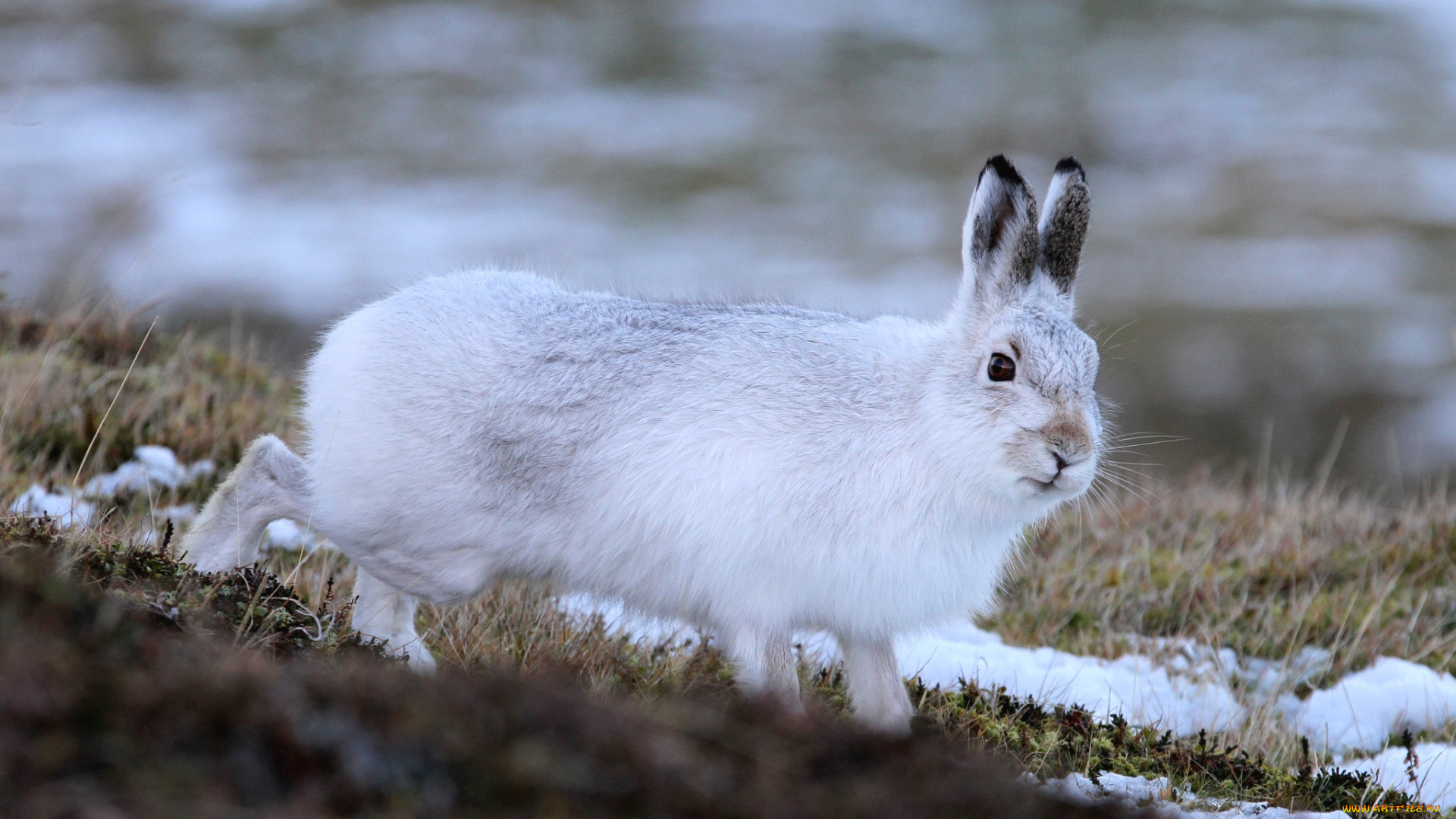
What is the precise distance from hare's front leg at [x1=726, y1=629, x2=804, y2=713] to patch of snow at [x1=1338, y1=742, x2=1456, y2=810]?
214 cm

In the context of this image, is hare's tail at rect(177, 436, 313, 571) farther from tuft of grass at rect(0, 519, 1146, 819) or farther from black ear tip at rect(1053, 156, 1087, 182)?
black ear tip at rect(1053, 156, 1087, 182)

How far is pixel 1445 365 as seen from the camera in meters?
21.1

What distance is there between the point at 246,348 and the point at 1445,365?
1991 cm

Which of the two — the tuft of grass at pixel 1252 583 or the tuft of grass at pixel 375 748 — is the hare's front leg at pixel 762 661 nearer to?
the tuft of grass at pixel 375 748

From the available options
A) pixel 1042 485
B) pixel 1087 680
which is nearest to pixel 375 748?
pixel 1042 485

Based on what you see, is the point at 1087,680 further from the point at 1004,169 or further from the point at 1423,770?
the point at 1004,169

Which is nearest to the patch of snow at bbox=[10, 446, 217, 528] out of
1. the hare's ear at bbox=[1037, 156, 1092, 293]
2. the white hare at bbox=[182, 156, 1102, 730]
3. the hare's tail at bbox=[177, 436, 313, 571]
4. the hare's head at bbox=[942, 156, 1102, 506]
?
the hare's tail at bbox=[177, 436, 313, 571]

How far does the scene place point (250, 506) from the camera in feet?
16.1

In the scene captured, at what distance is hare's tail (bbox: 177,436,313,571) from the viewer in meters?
4.88

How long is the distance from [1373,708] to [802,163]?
1276 inches

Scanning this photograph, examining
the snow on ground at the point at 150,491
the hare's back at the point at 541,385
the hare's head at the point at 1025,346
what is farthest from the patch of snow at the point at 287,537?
the hare's head at the point at 1025,346

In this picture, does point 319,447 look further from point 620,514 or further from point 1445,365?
point 1445,365

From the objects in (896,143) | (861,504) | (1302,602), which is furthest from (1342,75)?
(861,504)

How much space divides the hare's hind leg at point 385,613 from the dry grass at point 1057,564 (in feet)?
0.37
